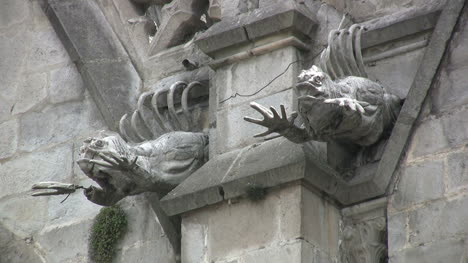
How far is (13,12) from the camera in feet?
42.3

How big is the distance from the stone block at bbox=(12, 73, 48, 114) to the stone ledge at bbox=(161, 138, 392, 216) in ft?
6.09

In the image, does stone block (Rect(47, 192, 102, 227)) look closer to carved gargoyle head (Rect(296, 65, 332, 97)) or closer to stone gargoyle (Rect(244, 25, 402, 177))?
stone gargoyle (Rect(244, 25, 402, 177))

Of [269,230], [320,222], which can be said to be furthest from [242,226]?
[320,222]

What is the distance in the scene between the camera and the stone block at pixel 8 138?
12.3 meters

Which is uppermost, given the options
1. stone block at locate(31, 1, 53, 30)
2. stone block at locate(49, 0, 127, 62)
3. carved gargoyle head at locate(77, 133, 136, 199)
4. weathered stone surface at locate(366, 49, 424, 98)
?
stone block at locate(31, 1, 53, 30)

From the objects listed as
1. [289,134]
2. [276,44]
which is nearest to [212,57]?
[276,44]

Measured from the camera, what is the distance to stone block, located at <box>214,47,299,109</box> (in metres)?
10.9

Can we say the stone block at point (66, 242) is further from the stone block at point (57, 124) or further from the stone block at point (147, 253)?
the stone block at point (57, 124)

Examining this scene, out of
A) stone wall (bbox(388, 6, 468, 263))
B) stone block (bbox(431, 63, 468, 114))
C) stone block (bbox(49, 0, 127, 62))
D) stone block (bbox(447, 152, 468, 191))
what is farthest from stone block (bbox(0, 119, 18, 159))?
stone block (bbox(447, 152, 468, 191))

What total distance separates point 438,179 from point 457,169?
0.12 meters

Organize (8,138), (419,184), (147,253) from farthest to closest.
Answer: (8,138), (147,253), (419,184)

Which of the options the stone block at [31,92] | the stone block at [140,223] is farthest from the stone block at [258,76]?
the stone block at [31,92]

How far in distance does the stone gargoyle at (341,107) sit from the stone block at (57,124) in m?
1.82

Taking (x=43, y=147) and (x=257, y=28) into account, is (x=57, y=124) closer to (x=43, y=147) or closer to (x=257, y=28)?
(x=43, y=147)
